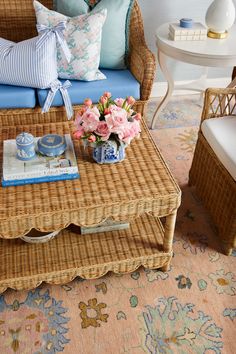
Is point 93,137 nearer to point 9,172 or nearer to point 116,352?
point 9,172

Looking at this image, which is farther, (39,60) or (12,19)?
(12,19)

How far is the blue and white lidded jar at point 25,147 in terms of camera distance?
55.3 inches

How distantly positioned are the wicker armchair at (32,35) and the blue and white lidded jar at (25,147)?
0.69m

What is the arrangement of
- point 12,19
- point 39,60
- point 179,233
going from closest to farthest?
1. point 179,233
2. point 39,60
3. point 12,19

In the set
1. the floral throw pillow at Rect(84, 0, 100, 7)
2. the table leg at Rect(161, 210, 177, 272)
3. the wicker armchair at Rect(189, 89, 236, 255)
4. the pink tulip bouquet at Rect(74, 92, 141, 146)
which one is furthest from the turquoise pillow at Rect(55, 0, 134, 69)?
the table leg at Rect(161, 210, 177, 272)

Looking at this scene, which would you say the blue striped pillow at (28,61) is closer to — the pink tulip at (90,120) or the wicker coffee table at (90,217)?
the wicker coffee table at (90,217)

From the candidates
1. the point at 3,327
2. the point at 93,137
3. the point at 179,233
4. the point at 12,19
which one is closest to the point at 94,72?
the point at 12,19

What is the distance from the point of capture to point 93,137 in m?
1.37

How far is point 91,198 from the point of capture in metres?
1.33

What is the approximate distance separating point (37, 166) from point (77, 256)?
40 cm

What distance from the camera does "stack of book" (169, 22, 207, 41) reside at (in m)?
2.13

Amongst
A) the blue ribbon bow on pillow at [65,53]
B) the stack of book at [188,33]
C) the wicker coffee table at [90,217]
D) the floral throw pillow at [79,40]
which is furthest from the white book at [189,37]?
the wicker coffee table at [90,217]

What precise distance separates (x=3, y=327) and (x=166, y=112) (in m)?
1.90

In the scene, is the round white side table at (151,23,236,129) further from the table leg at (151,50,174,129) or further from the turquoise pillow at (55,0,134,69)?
the turquoise pillow at (55,0,134,69)
